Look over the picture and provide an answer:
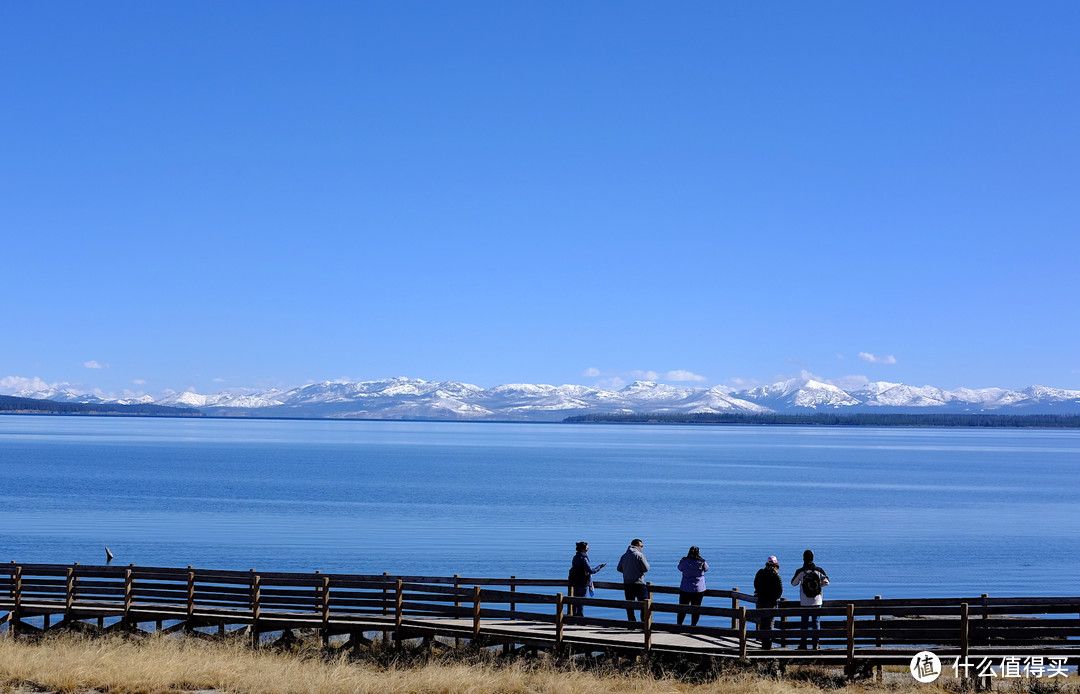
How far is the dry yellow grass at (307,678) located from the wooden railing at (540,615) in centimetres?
96

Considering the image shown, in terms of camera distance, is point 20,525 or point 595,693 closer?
point 595,693

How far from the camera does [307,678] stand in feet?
58.9

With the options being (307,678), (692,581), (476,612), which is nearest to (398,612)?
(476,612)

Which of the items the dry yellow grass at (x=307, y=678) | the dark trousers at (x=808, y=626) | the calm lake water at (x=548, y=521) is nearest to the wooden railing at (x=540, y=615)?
the dark trousers at (x=808, y=626)

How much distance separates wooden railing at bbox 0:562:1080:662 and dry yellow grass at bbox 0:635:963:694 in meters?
0.96

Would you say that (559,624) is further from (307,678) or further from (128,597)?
(128,597)

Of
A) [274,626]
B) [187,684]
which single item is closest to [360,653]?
[274,626]

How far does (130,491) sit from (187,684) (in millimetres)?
75078

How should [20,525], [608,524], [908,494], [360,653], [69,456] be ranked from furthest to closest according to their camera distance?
[69,456], [908,494], [608,524], [20,525], [360,653]

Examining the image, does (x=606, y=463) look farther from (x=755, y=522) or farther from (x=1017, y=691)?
(x=1017, y=691)

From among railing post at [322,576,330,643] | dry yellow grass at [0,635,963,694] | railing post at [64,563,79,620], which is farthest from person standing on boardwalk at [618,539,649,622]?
railing post at [64,563,79,620]

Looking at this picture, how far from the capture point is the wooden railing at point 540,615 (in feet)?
63.5

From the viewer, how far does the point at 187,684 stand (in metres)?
18.0

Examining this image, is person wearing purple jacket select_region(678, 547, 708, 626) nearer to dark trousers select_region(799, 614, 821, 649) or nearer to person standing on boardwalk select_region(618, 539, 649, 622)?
person standing on boardwalk select_region(618, 539, 649, 622)
